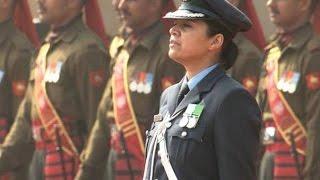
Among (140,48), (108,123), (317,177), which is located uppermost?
(140,48)

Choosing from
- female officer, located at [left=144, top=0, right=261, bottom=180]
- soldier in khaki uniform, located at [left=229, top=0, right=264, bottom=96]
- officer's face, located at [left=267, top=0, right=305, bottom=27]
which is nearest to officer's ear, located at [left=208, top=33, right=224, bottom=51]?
female officer, located at [left=144, top=0, right=261, bottom=180]

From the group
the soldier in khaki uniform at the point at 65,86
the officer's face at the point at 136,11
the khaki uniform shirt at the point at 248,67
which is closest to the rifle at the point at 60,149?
the soldier in khaki uniform at the point at 65,86

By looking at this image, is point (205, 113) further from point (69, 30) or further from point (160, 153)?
point (69, 30)

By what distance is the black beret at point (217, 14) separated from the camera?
3213 mm

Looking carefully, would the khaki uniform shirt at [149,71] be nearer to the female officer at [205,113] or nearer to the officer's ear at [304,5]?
the officer's ear at [304,5]

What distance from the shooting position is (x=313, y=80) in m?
6.04

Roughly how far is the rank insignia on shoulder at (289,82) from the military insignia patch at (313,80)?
0.07m

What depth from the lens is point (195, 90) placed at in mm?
3211

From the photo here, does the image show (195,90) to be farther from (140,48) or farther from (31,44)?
(31,44)

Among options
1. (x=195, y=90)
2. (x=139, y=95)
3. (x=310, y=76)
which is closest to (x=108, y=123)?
(x=139, y=95)

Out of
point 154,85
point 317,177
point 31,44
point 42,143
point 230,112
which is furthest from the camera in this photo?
point 31,44

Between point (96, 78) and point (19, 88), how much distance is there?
0.93 metres

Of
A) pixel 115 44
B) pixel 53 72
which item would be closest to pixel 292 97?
pixel 115 44

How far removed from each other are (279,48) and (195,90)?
3.15m
